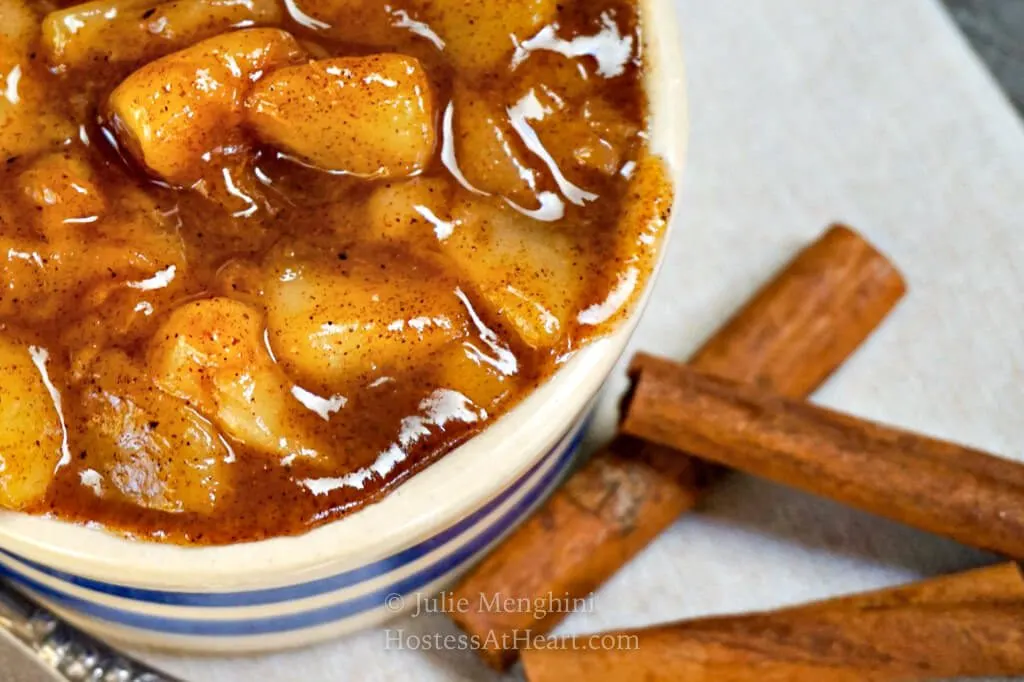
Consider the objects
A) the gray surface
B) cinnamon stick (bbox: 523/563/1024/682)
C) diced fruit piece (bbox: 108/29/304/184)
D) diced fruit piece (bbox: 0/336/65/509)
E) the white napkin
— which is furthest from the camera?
the gray surface

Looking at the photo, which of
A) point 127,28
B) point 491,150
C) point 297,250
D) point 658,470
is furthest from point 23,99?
point 658,470

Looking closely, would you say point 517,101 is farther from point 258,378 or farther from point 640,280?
point 258,378

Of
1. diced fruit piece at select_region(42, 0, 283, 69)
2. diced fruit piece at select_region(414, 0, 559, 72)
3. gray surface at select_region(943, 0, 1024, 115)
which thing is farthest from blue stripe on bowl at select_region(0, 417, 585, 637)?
gray surface at select_region(943, 0, 1024, 115)

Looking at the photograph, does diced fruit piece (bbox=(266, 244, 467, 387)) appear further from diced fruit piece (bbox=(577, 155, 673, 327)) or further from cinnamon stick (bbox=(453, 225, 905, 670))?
cinnamon stick (bbox=(453, 225, 905, 670))

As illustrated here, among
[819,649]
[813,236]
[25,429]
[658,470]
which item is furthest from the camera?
[813,236]

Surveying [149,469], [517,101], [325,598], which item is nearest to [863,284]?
[517,101]

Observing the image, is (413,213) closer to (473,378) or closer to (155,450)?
(473,378)

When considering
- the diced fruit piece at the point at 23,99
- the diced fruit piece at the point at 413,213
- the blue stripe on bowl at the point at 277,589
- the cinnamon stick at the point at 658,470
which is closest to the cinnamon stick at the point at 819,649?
the cinnamon stick at the point at 658,470
